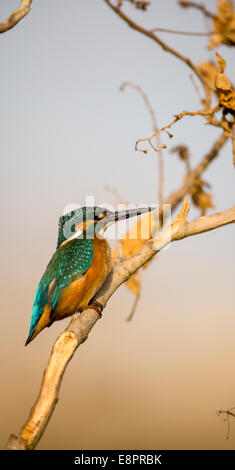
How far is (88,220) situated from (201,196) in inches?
30.4

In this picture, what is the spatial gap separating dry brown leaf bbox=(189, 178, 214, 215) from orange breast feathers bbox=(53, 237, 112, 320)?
2.70ft

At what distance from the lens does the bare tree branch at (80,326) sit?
5.19ft

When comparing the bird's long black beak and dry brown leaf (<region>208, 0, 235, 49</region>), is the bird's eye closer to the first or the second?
the bird's long black beak

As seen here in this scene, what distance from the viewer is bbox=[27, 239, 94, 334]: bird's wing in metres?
2.64

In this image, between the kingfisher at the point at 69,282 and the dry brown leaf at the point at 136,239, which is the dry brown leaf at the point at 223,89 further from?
the kingfisher at the point at 69,282

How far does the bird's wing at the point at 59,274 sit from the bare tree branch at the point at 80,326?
17 cm

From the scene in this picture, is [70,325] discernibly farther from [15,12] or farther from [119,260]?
[15,12]

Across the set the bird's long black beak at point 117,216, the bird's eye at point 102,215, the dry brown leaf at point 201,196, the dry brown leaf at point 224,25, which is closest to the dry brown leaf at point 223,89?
the dry brown leaf at point 224,25

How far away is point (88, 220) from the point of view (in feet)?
9.67

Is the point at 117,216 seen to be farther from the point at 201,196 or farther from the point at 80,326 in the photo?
the point at 80,326

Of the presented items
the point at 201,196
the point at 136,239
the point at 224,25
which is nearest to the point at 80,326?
the point at 136,239

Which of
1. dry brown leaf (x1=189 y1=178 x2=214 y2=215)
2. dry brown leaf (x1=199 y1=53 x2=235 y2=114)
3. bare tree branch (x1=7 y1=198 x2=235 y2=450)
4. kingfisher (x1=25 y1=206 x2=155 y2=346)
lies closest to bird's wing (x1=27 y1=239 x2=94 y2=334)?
kingfisher (x1=25 y1=206 x2=155 y2=346)

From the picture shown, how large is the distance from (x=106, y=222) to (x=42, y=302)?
0.67m
